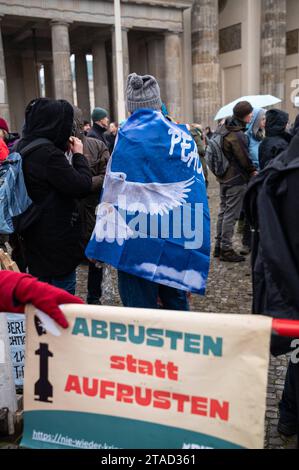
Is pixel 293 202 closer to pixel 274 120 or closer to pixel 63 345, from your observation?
pixel 63 345

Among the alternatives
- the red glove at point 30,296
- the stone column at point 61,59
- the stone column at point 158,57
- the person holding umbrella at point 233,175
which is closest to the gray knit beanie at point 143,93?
the red glove at point 30,296

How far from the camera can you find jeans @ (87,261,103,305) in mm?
4438

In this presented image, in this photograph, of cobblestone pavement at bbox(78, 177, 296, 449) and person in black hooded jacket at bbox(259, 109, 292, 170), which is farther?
person in black hooded jacket at bbox(259, 109, 292, 170)

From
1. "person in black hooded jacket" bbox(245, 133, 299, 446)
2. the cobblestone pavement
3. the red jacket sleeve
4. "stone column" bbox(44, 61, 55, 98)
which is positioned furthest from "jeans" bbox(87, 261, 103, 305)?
"stone column" bbox(44, 61, 55, 98)

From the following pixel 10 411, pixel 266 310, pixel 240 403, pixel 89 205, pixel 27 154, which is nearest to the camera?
pixel 240 403

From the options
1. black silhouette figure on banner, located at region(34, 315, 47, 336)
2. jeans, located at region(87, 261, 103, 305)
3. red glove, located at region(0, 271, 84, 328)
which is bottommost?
jeans, located at region(87, 261, 103, 305)

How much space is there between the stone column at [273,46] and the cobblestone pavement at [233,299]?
61.1 ft

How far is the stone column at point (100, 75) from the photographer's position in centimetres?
2147

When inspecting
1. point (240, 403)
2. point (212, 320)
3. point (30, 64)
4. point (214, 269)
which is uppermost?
point (30, 64)

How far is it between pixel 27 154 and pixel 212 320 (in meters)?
1.84

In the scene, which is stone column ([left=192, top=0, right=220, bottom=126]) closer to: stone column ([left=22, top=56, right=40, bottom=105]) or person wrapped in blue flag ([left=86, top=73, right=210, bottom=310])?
stone column ([left=22, top=56, right=40, bottom=105])

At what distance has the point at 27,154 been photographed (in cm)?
293

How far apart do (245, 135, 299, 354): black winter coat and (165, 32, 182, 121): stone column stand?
755 inches

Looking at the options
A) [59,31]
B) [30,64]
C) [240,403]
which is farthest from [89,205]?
[30,64]
